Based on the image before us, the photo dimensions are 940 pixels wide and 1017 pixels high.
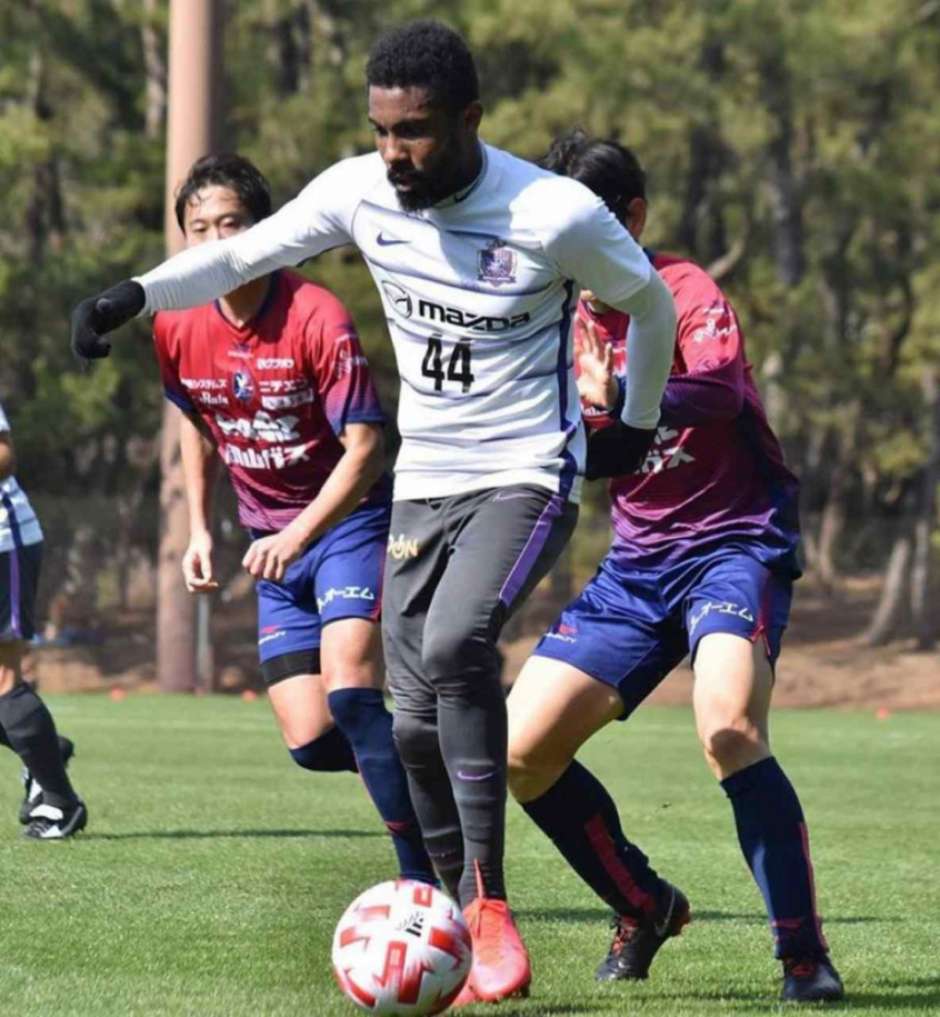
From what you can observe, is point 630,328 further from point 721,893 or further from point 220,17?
point 220,17

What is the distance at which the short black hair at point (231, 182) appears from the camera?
267 inches

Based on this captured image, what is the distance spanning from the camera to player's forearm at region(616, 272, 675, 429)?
17.1 ft

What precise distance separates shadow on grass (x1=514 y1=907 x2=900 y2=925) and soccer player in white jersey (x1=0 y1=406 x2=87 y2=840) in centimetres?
245

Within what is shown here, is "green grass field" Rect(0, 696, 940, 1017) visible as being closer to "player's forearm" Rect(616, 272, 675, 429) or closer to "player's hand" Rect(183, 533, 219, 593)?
"player's hand" Rect(183, 533, 219, 593)

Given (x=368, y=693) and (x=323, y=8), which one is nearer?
(x=368, y=693)

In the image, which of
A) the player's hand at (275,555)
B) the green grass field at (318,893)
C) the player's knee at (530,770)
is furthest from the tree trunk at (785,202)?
the player's knee at (530,770)

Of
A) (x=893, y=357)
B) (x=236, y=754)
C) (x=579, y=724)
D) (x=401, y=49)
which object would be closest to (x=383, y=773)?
(x=579, y=724)

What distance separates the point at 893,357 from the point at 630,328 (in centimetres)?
2850

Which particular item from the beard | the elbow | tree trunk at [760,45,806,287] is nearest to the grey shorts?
the beard

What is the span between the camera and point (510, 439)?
5.29 meters

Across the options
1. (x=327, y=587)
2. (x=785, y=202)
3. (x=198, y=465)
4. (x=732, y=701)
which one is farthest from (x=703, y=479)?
(x=785, y=202)

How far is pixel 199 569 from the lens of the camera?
656cm

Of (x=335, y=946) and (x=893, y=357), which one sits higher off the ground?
(x=335, y=946)

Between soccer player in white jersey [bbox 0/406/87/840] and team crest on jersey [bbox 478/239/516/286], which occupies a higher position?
team crest on jersey [bbox 478/239/516/286]
